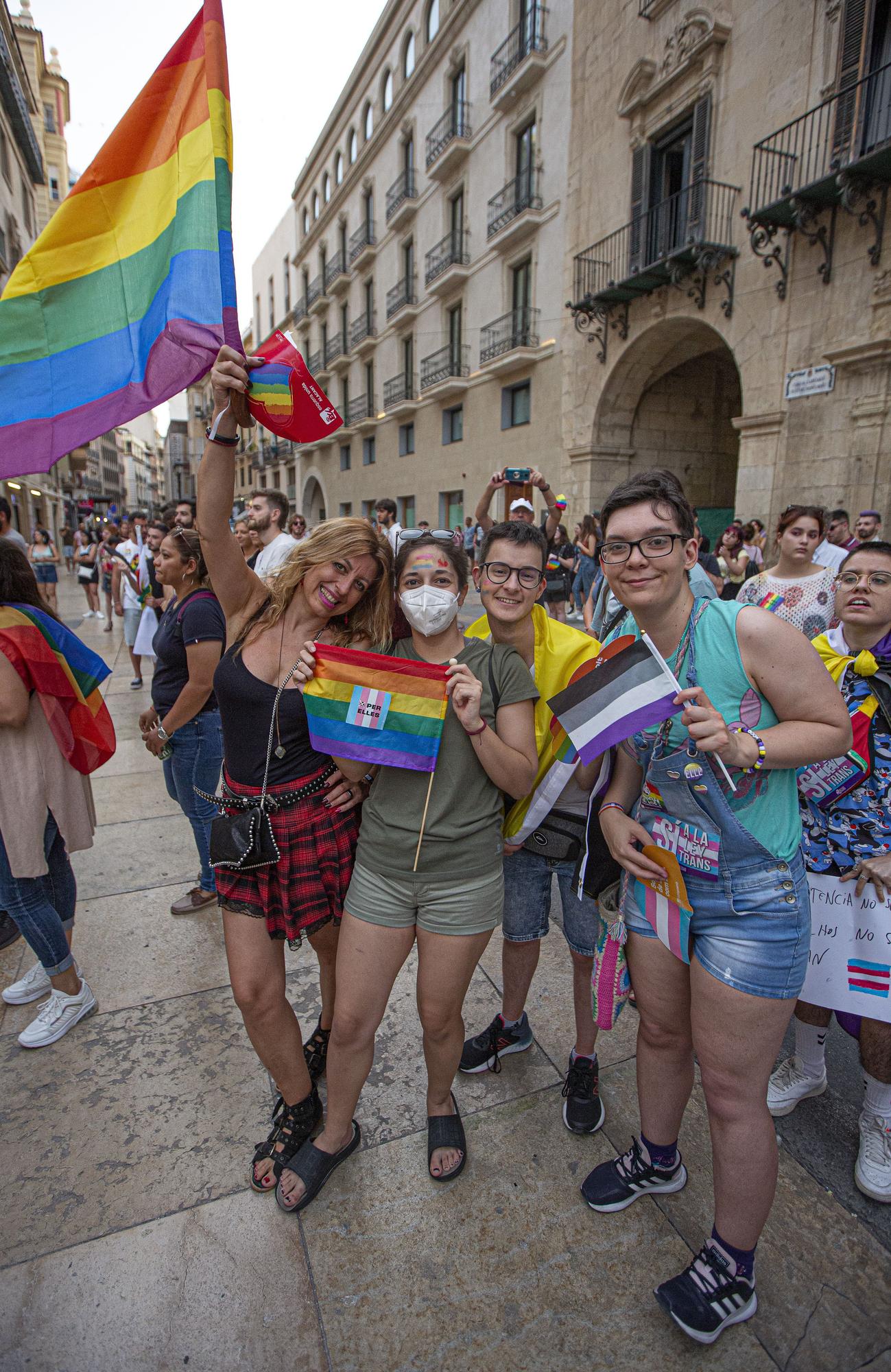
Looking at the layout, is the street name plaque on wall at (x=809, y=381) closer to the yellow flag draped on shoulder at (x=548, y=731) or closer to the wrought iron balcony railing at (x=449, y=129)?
the yellow flag draped on shoulder at (x=548, y=731)

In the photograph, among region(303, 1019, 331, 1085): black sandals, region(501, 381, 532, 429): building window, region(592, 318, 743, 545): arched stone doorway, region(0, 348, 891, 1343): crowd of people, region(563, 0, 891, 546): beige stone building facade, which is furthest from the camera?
region(501, 381, 532, 429): building window

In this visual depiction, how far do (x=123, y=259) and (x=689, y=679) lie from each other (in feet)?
7.44

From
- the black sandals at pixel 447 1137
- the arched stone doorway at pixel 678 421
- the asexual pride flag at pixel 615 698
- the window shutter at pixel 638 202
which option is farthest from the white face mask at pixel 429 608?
the arched stone doorway at pixel 678 421

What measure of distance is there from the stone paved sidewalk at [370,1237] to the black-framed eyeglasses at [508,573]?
177 cm

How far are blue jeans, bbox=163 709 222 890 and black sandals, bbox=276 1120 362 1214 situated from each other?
62.9 inches

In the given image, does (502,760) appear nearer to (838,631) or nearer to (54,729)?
(838,631)

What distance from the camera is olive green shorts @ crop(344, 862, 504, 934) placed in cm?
190

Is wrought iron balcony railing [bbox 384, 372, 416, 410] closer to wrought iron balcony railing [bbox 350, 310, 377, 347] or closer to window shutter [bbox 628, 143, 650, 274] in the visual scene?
wrought iron balcony railing [bbox 350, 310, 377, 347]

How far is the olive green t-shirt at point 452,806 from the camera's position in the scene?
1899 mm

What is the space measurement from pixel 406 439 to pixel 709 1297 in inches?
969

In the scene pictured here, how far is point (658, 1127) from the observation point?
192 cm

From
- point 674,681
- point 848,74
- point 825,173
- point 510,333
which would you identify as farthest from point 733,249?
point 674,681

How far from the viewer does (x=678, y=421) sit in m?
14.7

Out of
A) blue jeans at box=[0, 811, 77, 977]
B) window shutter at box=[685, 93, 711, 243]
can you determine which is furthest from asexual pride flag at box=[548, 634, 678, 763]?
window shutter at box=[685, 93, 711, 243]
